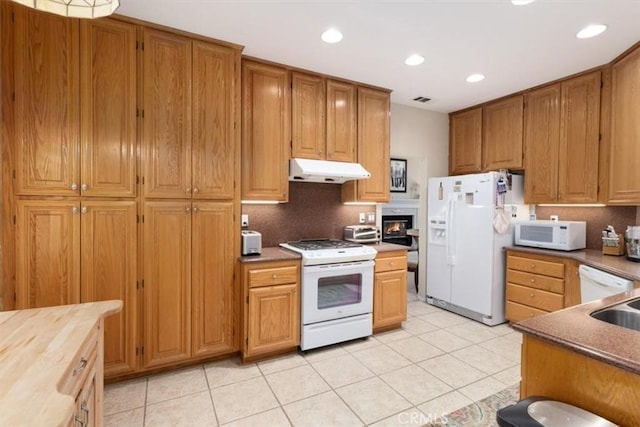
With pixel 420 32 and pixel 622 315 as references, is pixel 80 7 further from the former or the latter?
pixel 622 315

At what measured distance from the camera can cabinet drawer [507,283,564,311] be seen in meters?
3.10

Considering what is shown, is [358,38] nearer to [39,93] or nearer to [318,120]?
[318,120]

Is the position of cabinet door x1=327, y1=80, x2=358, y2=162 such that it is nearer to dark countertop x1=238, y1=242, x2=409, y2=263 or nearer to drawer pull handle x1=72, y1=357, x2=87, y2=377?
dark countertop x1=238, y1=242, x2=409, y2=263

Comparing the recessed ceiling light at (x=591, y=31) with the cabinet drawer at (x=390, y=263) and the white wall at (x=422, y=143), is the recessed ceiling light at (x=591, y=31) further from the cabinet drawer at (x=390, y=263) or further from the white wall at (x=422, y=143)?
the cabinet drawer at (x=390, y=263)

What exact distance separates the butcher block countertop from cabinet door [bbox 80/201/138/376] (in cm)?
88

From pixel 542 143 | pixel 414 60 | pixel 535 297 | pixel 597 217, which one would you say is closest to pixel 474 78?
pixel 414 60

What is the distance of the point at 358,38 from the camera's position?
8.32ft

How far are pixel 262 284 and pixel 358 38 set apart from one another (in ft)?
7.09

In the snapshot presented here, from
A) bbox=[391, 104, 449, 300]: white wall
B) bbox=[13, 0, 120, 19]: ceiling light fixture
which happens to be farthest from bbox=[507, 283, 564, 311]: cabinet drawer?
bbox=[13, 0, 120, 19]: ceiling light fixture

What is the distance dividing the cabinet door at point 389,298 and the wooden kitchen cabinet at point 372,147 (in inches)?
34.3

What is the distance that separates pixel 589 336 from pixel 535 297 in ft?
8.25

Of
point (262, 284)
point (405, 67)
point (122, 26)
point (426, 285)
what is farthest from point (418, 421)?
point (122, 26)

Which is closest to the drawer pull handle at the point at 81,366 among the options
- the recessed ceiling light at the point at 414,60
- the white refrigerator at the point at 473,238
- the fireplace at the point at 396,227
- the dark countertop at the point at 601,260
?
the recessed ceiling light at the point at 414,60

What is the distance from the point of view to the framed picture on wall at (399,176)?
6805 millimetres
